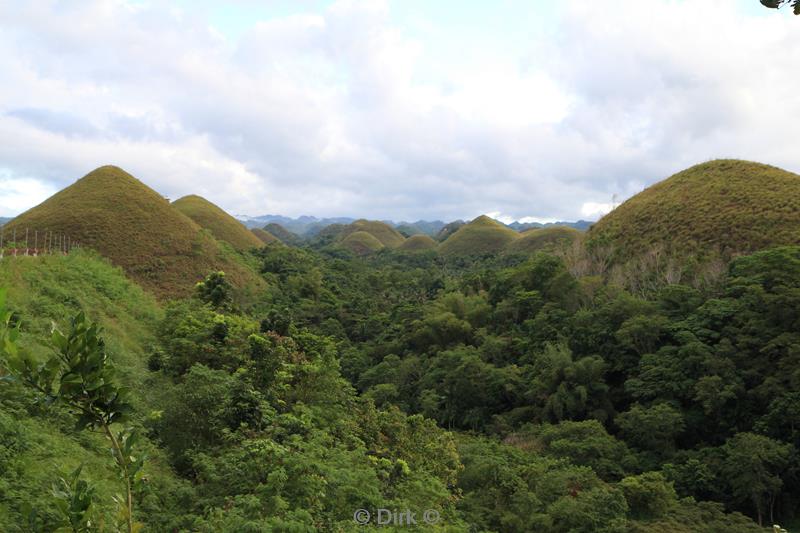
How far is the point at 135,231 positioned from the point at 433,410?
25.0 meters

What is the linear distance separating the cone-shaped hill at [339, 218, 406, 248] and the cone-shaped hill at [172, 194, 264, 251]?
59.3 meters

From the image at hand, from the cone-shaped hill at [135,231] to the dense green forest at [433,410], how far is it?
204 inches

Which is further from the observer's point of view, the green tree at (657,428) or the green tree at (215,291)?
the green tree at (215,291)

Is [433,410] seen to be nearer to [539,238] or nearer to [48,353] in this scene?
[48,353]

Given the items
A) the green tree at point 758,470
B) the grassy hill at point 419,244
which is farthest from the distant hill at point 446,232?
the green tree at point 758,470

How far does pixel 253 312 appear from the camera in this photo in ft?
89.0

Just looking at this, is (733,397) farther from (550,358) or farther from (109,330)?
(109,330)

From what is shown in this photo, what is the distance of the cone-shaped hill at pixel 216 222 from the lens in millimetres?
58969

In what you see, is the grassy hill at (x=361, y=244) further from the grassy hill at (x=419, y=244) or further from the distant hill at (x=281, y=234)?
the distant hill at (x=281, y=234)

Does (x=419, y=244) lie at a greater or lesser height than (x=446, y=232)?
lesser

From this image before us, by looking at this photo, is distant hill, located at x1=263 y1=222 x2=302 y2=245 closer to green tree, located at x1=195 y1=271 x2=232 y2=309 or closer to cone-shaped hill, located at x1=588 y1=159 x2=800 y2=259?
cone-shaped hill, located at x1=588 y1=159 x2=800 y2=259

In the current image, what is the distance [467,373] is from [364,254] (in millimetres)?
83417

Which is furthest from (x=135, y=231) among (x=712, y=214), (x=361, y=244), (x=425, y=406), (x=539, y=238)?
(x=361, y=244)

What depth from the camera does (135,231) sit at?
34.2 meters
